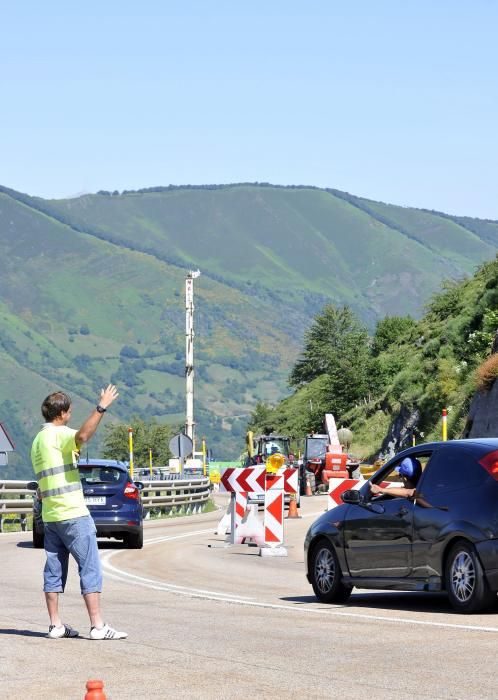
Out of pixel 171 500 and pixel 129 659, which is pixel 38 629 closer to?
pixel 129 659

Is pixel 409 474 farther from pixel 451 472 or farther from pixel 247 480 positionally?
pixel 247 480

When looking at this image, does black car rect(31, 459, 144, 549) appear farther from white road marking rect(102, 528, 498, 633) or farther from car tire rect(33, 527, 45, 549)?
white road marking rect(102, 528, 498, 633)

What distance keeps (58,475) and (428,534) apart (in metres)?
3.74

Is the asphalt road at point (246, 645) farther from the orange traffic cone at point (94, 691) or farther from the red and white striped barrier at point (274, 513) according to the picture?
the red and white striped barrier at point (274, 513)

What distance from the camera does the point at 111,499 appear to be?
80.8 ft

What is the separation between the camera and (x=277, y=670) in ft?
30.5

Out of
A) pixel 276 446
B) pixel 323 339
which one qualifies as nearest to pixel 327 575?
pixel 276 446

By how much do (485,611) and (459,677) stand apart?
3795mm

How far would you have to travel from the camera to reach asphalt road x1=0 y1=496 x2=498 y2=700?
8.57 m

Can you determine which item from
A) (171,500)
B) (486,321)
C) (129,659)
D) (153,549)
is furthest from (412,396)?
(129,659)

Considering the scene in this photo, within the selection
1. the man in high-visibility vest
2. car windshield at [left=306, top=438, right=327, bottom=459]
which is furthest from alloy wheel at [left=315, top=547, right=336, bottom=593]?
car windshield at [left=306, top=438, right=327, bottom=459]

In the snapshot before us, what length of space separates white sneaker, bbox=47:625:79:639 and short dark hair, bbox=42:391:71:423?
1.58 m

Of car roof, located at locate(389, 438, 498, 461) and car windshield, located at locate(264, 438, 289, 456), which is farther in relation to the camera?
car windshield, located at locate(264, 438, 289, 456)

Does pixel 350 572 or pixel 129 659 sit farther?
pixel 350 572
